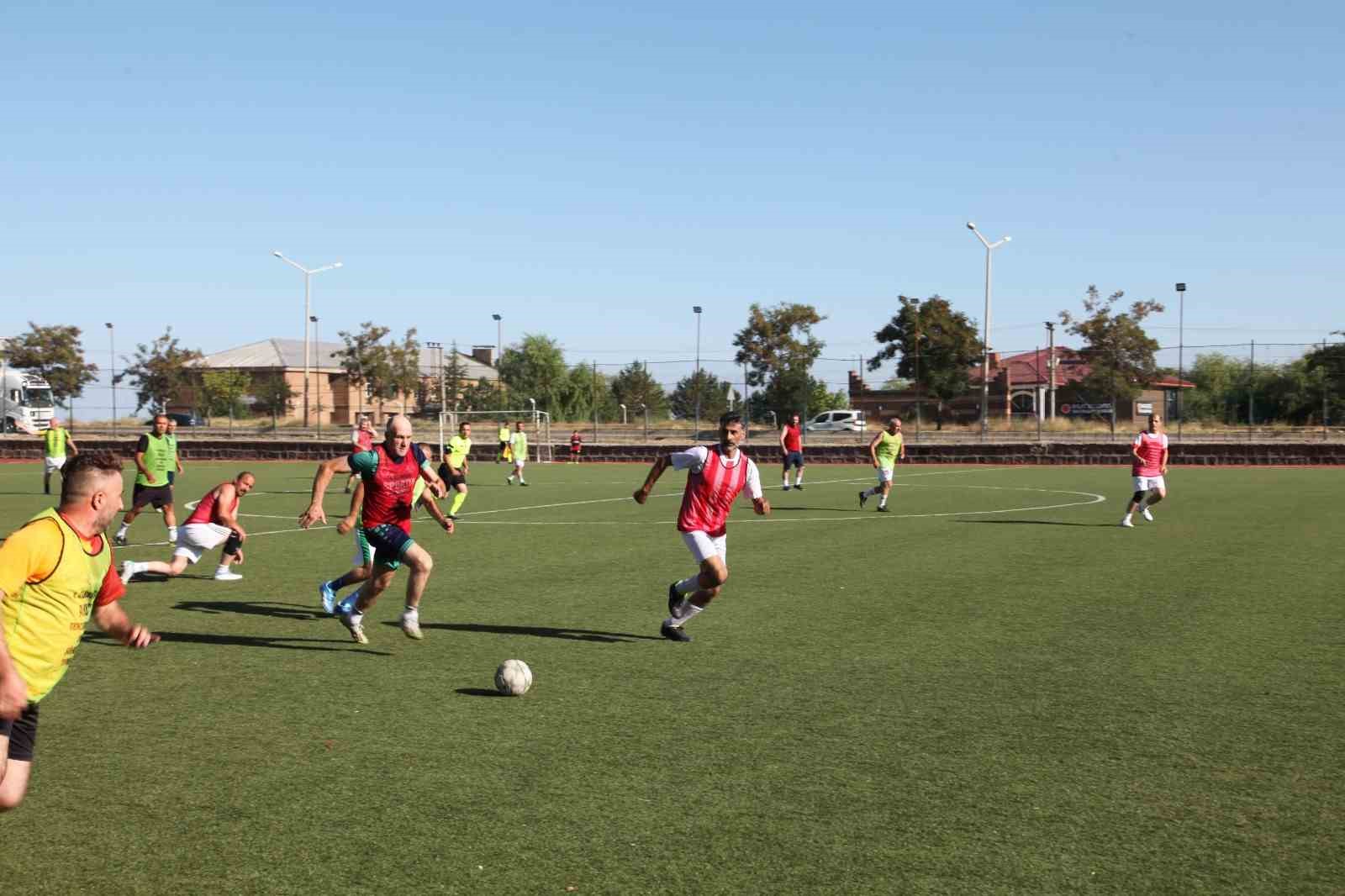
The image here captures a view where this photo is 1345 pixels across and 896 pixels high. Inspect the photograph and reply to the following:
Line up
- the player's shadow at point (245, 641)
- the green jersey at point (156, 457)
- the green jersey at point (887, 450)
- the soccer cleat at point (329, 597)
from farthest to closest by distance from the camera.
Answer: the green jersey at point (887, 450), the green jersey at point (156, 457), the soccer cleat at point (329, 597), the player's shadow at point (245, 641)

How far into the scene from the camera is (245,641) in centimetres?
1078

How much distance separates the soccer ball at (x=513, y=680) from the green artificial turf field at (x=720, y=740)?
4.4 inches

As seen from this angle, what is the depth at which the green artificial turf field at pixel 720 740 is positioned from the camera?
5461 mm

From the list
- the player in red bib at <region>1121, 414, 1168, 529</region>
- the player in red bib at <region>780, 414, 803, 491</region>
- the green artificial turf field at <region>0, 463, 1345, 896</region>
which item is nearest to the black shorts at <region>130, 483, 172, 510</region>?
the green artificial turf field at <region>0, 463, 1345, 896</region>

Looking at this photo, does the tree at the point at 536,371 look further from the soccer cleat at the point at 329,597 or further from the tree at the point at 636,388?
the soccer cleat at the point at 329,597

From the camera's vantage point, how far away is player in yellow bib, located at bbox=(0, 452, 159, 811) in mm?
4770

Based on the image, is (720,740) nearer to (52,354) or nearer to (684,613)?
(684,613)

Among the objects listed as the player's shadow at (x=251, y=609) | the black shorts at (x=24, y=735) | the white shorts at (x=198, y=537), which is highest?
the black shorts at (x=24, y=735)

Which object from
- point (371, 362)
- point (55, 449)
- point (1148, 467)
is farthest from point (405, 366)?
point (1148, 467)

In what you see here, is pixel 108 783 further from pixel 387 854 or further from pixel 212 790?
pixel 387 854

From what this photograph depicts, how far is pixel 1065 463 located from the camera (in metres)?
45.9

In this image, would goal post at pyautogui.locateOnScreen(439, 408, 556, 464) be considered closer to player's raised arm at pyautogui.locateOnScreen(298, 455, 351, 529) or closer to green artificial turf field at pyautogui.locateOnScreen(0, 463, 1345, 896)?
green artificial turf field at pyautogui.locateOnScreen(0, 463, 1345, 896)

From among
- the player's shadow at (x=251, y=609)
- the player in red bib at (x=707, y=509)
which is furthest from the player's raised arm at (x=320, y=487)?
the player in red bib at (x=707, y=509)

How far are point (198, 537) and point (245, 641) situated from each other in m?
3.21
